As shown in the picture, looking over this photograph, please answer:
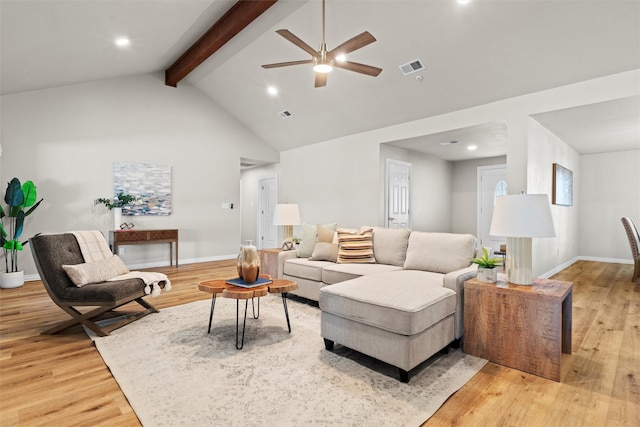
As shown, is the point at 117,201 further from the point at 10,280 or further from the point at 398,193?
the point at 398,193

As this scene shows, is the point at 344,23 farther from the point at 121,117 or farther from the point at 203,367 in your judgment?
the point at 121,117

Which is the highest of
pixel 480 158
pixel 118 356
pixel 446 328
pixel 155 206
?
pixel 480 158

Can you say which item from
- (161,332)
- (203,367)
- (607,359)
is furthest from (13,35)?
(607,359)

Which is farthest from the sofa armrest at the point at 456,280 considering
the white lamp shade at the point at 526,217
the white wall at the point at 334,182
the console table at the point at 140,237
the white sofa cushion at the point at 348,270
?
the console table at the point at 140,237

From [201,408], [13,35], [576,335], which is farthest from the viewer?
[13,35]

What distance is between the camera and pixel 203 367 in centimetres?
227

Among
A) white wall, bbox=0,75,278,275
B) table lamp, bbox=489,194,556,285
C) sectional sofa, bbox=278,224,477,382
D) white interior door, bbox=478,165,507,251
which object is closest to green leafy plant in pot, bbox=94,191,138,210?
white wall, bbox=0,75,278,275

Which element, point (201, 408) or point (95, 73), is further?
point (95, 73)

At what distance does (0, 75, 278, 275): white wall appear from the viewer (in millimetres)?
5109

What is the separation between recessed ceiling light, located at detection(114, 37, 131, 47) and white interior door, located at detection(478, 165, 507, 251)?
730 cm

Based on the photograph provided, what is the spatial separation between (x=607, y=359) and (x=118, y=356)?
3.64 metres

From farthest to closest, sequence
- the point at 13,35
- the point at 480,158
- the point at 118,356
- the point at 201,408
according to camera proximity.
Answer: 1. the point at 480,158
2. the point at 13,35
3. the point at 118,356
4. the point at 201,408

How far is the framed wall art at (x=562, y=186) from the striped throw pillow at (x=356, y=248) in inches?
132

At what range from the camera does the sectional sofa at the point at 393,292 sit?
211cm
